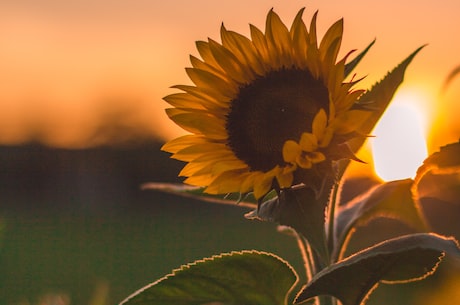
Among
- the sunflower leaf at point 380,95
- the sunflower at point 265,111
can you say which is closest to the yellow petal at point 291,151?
the sunflower at point 265,111

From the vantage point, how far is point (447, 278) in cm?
133

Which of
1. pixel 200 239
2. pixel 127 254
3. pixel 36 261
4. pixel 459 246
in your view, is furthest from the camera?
pixel 200 239

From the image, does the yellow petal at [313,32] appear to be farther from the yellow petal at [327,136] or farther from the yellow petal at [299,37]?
the yellow petal at [327,136]

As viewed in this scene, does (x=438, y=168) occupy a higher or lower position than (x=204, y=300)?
higher

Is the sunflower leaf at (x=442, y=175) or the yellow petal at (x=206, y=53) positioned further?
the yellow petal at (x=206, y=53)

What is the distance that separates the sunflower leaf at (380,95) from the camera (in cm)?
123

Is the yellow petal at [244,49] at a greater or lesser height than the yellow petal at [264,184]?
greater

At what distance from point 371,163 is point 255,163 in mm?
160

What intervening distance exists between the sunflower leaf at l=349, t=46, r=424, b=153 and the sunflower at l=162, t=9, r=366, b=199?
62mm

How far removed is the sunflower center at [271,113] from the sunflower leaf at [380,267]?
0.20m

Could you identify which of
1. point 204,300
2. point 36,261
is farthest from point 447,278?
point 36,261

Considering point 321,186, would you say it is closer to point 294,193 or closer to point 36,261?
point 294,193

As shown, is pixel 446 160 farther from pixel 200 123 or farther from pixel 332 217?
pixel 200 123

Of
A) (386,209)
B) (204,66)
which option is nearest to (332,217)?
(386,209)
